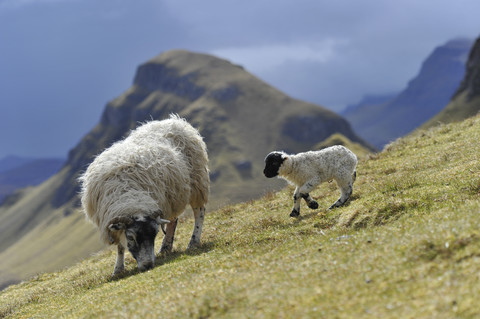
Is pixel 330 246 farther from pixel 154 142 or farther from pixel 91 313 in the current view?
pixel 154 142

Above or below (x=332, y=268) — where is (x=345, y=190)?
below

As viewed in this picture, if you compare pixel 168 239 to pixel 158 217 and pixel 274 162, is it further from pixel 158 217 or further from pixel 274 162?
pixel 274 162

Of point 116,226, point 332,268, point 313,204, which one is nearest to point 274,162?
point 313,204

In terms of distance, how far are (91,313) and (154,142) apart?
7217mm

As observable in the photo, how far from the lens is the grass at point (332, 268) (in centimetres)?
701

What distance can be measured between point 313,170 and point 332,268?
26.0 ft

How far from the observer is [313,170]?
53.4 ft

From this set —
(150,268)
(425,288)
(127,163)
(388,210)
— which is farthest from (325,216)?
(425,288)

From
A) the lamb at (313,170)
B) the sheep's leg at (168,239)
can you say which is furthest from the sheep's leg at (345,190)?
the sheep's leg at (168,239)

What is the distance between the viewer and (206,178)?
1705cm

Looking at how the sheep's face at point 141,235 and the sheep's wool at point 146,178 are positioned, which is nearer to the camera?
the sheep's face at point 141,235

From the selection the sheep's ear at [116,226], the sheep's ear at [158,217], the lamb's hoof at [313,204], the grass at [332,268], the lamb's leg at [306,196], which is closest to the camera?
the grass at [332,268]

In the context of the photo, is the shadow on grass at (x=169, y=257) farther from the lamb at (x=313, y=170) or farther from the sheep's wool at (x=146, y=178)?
the lamb at (x=313, y=170)

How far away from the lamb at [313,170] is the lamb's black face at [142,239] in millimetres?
5308
